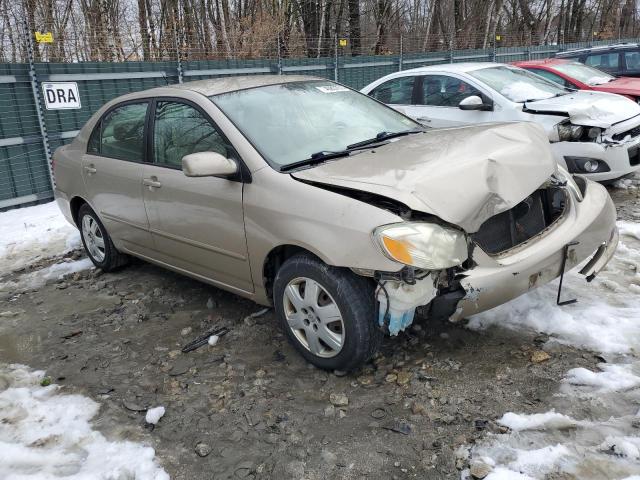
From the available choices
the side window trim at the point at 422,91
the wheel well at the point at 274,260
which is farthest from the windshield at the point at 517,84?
the wheel well at the point at 274,260

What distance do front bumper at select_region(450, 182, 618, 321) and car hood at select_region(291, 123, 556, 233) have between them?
26 centimetres

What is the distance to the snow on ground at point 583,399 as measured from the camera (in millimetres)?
2389

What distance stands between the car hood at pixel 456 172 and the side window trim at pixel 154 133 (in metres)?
0.38

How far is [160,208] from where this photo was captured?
13.6 ft

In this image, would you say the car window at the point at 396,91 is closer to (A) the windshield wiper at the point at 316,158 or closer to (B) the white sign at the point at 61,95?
(A) the windshield wiper at the point at 316,158

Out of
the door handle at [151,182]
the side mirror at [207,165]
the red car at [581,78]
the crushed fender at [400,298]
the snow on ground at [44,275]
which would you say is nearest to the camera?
the crushed fender at [400,298]

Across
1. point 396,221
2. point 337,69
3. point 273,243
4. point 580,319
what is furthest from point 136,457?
point 337,69

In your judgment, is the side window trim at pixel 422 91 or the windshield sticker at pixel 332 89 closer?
the windshield sticker at pixel 332 89

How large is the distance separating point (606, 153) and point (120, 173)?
488cm

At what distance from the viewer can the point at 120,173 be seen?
4.53 m

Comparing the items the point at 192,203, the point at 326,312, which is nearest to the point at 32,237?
the point at 192,203

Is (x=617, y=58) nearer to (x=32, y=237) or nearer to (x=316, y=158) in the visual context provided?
(x=316, y=158)

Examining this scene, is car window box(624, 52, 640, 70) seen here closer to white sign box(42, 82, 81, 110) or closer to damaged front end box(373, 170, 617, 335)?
damaged front end box(373, 170, 617, 335)

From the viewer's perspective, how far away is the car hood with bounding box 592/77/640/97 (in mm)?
8273
